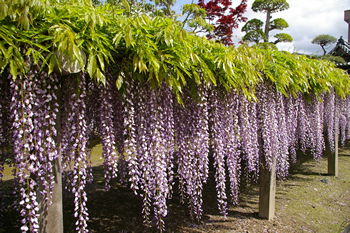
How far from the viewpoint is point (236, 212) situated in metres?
4.54

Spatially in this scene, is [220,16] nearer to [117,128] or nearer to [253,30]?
[253,30]

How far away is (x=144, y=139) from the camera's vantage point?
7.44ft

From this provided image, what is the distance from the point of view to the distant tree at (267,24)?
38.9 ft

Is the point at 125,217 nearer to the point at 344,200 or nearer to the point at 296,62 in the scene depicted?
the point at 296,62

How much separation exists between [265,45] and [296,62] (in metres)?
0.55

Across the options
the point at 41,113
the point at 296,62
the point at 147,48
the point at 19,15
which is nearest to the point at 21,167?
the point at 41,113

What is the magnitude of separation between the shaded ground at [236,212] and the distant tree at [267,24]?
311 inches

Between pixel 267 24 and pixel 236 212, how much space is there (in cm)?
1075

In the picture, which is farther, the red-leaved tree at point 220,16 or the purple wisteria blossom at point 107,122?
the red-leaved tree at point 220,16

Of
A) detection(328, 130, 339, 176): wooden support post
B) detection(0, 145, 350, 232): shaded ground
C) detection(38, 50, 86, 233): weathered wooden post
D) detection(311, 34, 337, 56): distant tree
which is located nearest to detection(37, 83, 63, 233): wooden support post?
detection(38, 50, 86, 233): weathered wooden post

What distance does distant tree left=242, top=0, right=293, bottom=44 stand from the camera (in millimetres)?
11844

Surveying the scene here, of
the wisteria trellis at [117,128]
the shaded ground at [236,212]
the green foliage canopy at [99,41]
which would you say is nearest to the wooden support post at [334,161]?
the shaded ground at [236,212]

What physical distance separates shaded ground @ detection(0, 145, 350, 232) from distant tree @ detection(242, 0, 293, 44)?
25.9 ft

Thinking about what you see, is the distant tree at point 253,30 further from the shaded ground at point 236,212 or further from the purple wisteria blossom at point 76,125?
the purple wisteria blossom at point 76,125
